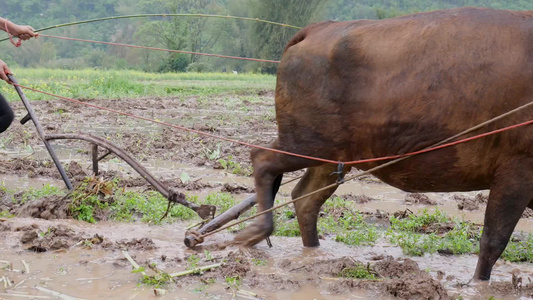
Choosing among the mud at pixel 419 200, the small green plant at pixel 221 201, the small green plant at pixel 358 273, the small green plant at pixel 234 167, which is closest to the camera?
the small green plant at pixel 358 273

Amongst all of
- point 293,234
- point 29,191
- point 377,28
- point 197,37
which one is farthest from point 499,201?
point 197,37

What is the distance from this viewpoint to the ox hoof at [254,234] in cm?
480

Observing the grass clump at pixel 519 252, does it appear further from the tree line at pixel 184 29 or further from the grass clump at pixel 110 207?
the tree line at pixel 184 29

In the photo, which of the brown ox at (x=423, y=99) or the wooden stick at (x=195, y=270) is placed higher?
the brown ox at (x=423, y=99)

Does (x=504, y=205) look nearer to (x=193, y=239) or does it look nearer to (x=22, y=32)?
(x=193, y=239)

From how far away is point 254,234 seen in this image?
4.83 m

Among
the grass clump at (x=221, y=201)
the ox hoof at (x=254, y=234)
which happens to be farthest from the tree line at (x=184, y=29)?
the ox hoof at (x=254, y=234)

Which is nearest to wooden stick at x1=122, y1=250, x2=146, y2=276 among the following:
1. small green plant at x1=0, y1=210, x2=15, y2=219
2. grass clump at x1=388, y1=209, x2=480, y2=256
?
small green plant at x1=0, y1=210, x2=15, y2=219

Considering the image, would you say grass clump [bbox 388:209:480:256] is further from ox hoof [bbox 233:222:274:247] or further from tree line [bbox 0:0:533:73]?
tree line [bbox 0:0:533:73]

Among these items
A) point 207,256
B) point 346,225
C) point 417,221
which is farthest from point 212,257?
point 417,221

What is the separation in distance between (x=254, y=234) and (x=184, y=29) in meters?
54.1

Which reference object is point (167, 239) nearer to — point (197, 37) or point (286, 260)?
point (286, 260)

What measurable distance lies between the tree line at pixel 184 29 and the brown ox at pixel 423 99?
123 feet

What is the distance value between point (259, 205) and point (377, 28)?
1548 mm
